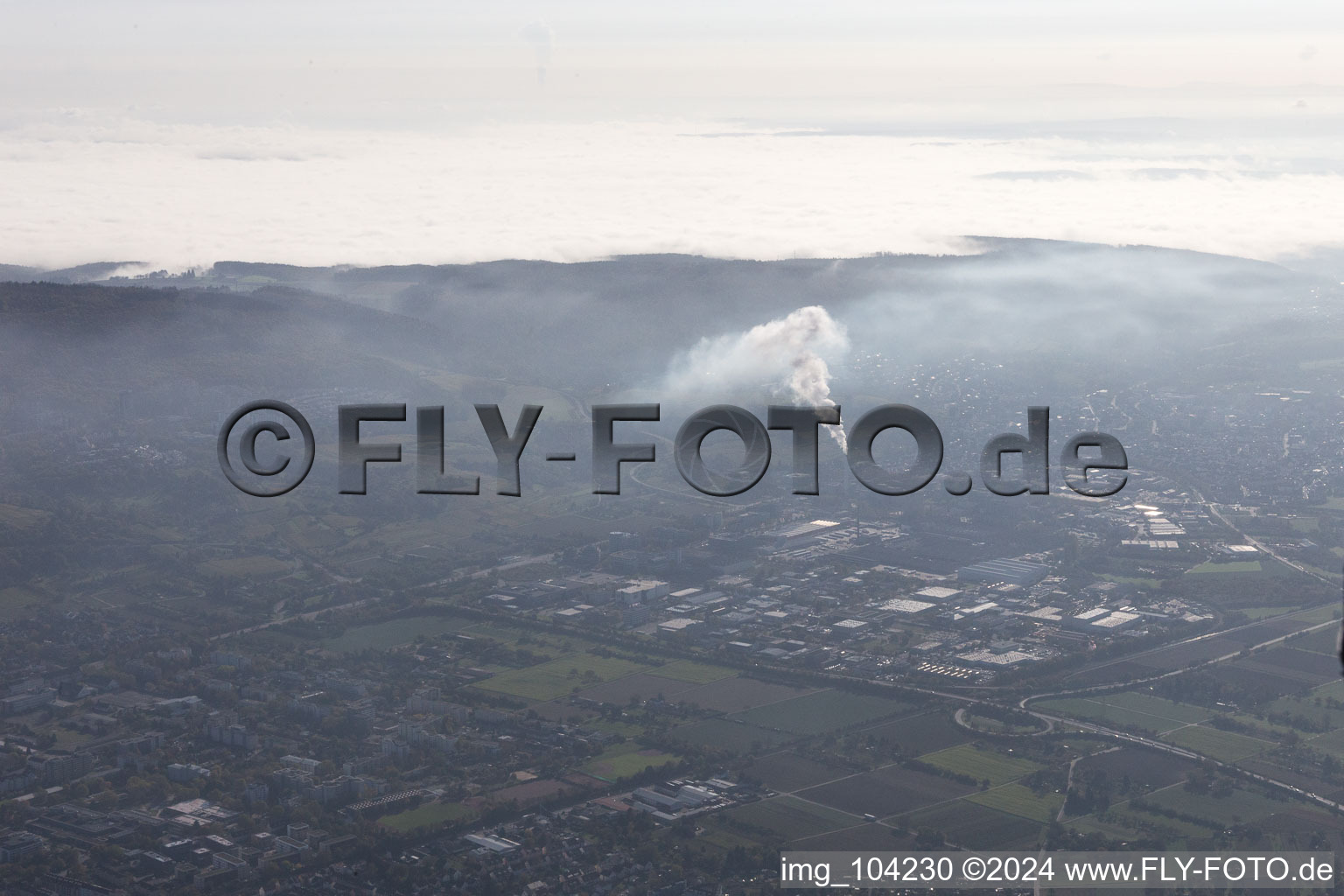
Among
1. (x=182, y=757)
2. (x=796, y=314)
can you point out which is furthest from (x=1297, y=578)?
(x=796, y=314)

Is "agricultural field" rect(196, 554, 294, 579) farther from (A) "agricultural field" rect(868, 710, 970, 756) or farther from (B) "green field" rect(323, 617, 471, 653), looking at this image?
(A) "agricultural field" rect(868, 710, 970, 756)

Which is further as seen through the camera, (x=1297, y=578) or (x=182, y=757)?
(x=1297, y=578)

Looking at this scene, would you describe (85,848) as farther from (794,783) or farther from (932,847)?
(932,847)

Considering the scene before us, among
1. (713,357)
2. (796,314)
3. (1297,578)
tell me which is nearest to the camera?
(1297,578)

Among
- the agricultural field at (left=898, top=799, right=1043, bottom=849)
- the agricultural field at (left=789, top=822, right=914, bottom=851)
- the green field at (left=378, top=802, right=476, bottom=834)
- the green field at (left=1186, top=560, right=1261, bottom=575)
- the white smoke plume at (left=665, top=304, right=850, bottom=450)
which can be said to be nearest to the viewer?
the agricultural field at (left=789, top=822, right=914, bottom=851)

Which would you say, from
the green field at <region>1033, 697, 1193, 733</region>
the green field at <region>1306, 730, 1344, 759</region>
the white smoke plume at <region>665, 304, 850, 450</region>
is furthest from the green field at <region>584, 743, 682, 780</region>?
the white smoke plume at <region>665, 304, 850, 450</region>

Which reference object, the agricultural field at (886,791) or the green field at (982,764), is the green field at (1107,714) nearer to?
the green field at (982,764)
